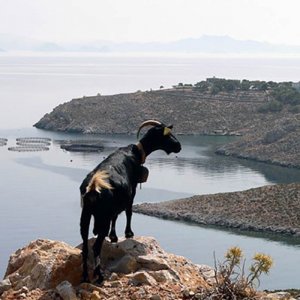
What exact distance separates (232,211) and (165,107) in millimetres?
82354

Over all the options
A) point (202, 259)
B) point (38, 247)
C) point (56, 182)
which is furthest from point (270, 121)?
point (38, 247)

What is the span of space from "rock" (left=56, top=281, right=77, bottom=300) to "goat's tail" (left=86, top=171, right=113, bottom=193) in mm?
1361

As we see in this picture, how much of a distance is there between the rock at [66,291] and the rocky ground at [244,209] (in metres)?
47.0

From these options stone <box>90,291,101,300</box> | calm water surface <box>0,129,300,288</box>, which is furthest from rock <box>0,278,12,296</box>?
calm water surface <box>0,129,300,288</box>

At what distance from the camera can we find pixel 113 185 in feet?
35.7

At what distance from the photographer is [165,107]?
472 feet

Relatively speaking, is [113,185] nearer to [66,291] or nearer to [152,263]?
[152,263]

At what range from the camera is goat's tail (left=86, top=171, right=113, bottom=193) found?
34.3ft

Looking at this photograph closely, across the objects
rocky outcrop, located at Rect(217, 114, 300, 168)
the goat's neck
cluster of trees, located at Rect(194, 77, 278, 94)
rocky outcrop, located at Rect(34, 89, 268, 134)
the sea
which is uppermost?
cluster of trees, located at Rect(194, 77, 278, 94)

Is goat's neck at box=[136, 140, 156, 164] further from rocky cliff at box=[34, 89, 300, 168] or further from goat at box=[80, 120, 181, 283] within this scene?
rocky cliff at box=[34, 89, 300, 168]

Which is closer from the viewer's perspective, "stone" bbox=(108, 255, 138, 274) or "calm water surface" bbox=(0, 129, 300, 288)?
"stone" bbox=(108, 255, 138, 274)

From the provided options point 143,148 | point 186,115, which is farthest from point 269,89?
point 143,148

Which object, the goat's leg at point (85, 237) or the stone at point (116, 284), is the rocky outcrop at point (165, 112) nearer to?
the goat's leg at point (85, 237)

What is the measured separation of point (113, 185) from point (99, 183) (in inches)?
15.5
